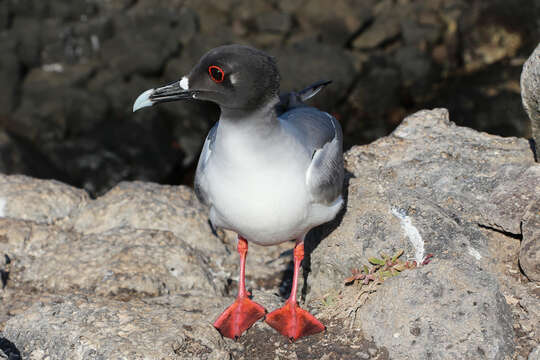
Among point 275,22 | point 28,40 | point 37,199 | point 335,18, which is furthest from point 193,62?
point 37,199

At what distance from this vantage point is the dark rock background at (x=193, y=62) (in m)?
13.1

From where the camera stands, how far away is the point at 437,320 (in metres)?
3.96

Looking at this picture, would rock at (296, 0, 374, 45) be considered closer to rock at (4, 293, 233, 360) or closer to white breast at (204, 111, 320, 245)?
white breast at (204, 111, 320, 245)

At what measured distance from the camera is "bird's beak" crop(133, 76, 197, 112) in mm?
4109

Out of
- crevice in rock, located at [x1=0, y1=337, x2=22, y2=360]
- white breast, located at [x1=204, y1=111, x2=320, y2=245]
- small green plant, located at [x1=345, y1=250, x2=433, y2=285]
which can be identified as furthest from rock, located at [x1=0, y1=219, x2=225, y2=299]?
small green plant, located at [x1=345, y1=250, x2=433, y2=285]

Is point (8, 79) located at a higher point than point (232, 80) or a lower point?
lower

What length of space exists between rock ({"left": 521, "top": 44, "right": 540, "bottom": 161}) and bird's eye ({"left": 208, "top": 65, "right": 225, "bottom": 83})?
2461mm

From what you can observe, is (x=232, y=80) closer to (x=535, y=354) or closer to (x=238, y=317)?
(x=238, y=317)

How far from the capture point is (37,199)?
6.19 m

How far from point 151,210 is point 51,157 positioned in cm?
782

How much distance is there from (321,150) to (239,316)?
134 cm

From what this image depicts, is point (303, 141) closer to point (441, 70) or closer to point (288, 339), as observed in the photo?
point (288, 339)

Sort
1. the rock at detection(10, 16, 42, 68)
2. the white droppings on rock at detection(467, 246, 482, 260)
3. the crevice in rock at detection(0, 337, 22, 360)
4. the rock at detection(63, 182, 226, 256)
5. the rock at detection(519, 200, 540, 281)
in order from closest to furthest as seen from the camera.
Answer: the crevice in rock at detection(0, 337, 22, 360) < the rock at detection(519, 200, 540, 281) < the white droppings on rock at detection(467, 246, 482, 260) < the rock at detection(63, 182, 226, 256) < the rock at detection(10, 16, 42, 68)

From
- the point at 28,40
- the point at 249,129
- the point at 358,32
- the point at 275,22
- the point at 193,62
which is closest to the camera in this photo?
the point at 249,129
